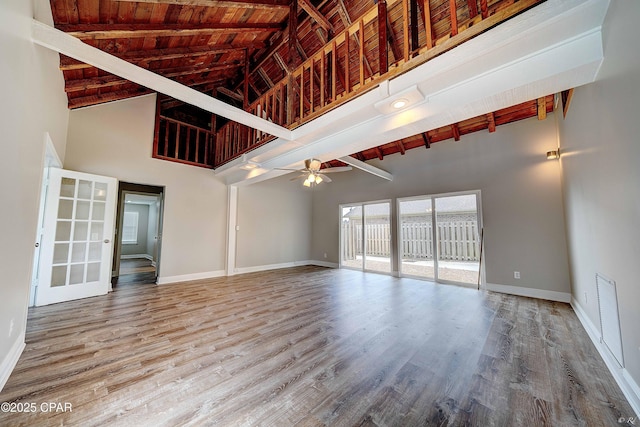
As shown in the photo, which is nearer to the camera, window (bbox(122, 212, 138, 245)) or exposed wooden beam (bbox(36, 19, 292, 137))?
exposed wooden beam (bbox(36, 19, 292, 137))

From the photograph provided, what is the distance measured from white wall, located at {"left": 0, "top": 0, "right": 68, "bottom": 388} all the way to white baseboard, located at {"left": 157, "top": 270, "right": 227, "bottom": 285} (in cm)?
294

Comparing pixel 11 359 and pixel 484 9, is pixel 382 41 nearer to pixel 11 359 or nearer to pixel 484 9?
pixel 484 9

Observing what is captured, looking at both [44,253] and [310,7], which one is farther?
[310,7]

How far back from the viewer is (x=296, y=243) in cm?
802

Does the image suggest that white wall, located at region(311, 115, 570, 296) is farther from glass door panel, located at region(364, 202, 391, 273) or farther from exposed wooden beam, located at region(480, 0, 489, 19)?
exposed wooden beam, located at region(480, 0, 489, 19)

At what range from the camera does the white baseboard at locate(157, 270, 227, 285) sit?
210 inches

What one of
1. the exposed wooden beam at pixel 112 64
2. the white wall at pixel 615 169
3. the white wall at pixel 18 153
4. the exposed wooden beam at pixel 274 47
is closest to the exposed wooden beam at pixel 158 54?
the white wall at pixel 18 153

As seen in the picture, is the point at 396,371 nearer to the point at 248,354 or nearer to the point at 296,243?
the point at 248,354

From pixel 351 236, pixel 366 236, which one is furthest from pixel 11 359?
pixel 351 236

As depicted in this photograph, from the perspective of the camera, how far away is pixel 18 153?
76.4 inches

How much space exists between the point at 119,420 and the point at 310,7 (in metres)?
6.16

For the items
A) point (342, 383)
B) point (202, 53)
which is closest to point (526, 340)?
point (342, 383)

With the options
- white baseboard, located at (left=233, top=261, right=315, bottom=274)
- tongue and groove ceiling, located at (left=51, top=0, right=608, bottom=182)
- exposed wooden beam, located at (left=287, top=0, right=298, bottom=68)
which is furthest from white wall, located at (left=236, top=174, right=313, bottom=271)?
exposed wooden beam, located at (left=287, top=0, right=298, bottom=68)

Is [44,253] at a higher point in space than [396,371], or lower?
higher
